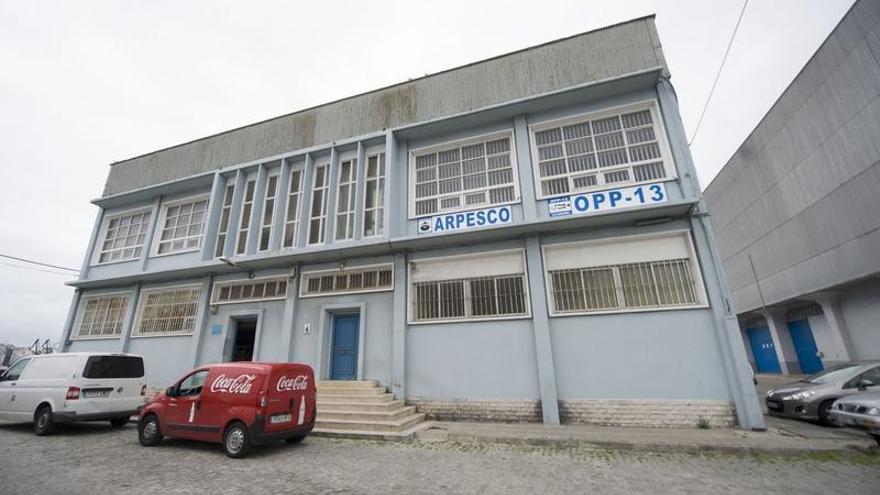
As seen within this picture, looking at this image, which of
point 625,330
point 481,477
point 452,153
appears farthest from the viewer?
point 452,153

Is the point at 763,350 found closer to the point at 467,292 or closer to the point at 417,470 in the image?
the point at 467,292

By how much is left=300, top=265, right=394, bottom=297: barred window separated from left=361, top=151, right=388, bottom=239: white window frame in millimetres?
1071

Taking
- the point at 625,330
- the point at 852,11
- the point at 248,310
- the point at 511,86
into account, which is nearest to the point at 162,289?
the point at 248,310

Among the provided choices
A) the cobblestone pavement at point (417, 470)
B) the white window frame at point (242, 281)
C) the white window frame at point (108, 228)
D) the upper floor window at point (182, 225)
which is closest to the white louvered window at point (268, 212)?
the white window frame at point (242, 281)

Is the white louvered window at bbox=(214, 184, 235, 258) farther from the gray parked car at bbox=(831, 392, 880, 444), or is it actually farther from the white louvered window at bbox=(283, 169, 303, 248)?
the gray parked car at bbox=(831, 392, 880, 444)

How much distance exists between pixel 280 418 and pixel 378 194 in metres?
6.73

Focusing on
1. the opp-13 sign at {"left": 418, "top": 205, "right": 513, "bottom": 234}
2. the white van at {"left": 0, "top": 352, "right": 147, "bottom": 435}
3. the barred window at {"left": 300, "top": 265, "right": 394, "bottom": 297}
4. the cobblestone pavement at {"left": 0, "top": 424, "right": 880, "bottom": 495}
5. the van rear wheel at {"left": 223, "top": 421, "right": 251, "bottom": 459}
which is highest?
A: the opp-13 sign at {"left": 418, "top": 205, "right": 513, "bottom": 234}

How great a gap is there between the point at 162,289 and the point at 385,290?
341 inches

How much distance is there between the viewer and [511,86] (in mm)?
10508

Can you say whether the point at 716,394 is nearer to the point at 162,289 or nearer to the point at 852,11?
the point at 162,289

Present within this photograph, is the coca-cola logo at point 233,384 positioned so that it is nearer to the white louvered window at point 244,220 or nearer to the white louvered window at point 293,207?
the white louvered window at point 293,207

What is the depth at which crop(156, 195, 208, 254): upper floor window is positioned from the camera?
13157mm

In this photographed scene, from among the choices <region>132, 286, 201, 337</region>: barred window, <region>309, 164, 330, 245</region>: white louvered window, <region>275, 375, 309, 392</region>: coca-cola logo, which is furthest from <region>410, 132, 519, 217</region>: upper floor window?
<region>132, 286, 201, 337</region>: barred window

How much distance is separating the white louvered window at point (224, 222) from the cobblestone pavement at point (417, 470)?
6.72m
